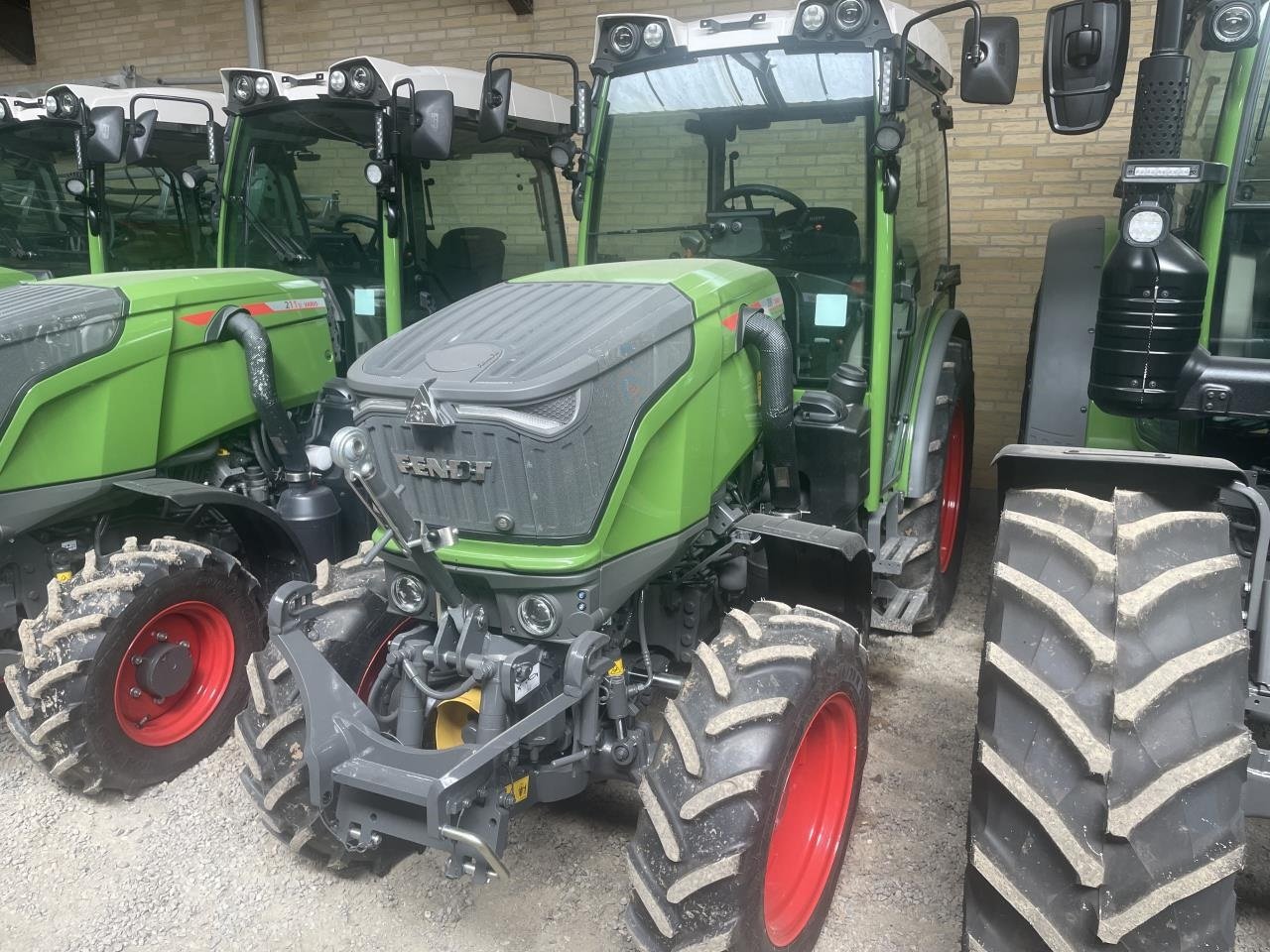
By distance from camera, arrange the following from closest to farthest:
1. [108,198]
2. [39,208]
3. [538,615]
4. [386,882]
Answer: [538,615], [386,882], [108,198], [39,208]

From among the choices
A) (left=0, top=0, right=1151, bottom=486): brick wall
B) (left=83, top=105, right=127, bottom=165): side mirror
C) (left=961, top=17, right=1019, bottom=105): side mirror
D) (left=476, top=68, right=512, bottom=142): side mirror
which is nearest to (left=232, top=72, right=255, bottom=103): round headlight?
(left=83, top=105, right=127, bottom=165): side mirror

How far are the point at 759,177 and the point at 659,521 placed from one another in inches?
66.0

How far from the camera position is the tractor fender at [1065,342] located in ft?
Answer: 9.63

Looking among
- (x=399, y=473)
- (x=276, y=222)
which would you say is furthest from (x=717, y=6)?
(x=399, y=473)

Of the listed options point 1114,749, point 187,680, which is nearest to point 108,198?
point 187,680

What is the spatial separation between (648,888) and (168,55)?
979 cm

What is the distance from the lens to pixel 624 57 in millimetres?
3309

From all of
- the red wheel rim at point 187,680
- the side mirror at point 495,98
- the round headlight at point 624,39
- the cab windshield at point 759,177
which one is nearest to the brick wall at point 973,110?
the cab windshield at point 759,177

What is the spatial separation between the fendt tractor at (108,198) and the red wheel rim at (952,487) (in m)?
4.04

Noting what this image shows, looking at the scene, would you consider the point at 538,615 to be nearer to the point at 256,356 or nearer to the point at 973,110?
the point at 256,356

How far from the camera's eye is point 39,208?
17.7ft

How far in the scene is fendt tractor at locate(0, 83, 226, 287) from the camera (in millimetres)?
5141

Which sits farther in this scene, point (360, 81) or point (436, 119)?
point (360, 81)

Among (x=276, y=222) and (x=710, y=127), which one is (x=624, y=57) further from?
(x=276, y=222)
